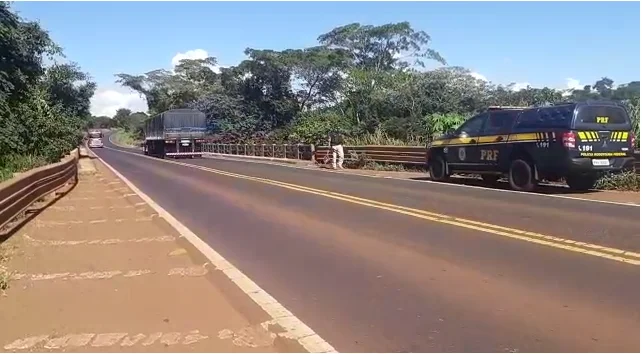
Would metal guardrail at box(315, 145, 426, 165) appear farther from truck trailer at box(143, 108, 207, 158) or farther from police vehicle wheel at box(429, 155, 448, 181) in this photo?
truck trailer at box(143, 108, 207, 158)

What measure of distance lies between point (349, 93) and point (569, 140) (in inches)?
1463

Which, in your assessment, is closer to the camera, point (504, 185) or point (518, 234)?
point (518, 234)

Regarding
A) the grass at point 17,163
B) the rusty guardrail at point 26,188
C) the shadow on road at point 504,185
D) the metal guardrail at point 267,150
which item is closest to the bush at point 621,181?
the shadow on road at point 504,185

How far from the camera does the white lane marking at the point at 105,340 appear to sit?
203 inches

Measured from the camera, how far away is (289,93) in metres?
60.4

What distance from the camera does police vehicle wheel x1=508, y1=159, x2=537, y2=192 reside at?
15719 mm

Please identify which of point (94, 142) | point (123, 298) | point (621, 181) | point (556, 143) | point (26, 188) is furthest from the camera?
point (94, 142)

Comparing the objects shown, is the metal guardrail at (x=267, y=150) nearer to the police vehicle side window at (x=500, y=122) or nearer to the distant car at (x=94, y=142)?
the police vehicle side window at (x=500, y=122)

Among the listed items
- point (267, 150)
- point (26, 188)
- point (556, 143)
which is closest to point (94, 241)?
point (26, 188)

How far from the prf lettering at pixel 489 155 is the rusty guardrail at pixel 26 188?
997cm

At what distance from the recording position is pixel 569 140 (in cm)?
1479

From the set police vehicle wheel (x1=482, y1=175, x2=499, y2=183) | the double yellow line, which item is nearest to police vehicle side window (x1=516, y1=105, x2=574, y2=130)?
police vehicle wheel (x1=482, y1=175, x2=499, y2=183)

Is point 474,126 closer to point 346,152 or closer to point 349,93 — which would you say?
point 346,152

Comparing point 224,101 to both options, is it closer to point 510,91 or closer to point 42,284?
point 510,91
